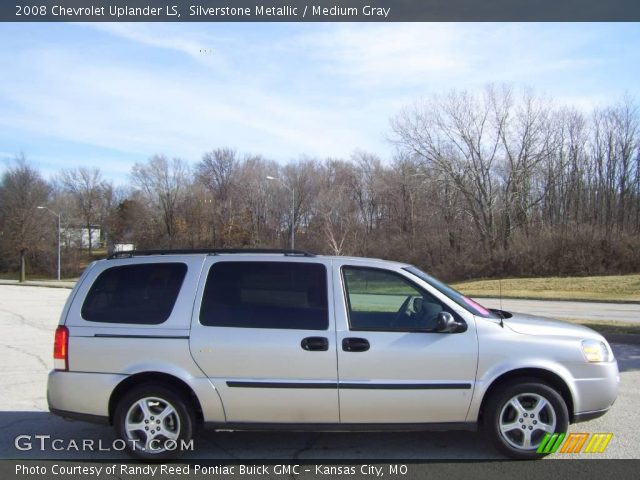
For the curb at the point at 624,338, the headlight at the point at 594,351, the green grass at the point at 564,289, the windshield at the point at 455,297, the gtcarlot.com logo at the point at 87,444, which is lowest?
the green grass at the point at 564,289

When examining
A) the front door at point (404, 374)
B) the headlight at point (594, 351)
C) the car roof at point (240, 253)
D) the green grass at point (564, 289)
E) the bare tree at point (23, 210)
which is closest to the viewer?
the front door at point (404, 374)

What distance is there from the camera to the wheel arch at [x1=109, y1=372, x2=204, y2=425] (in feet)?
15.7

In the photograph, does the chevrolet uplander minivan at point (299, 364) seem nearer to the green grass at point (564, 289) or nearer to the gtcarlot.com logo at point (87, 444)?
the gtcarlot.com logo at point (87, 444)

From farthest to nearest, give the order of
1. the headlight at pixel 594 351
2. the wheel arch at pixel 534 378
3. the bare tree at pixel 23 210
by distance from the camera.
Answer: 1. the bare tree at pixel 23 210
2. the headlight at pixel 594 351
3. the wheel arch at pixel 534 378

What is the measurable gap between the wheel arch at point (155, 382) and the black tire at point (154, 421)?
0.04 meters

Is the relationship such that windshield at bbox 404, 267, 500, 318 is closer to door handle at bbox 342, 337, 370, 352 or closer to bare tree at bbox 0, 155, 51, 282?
door handle at bbox 342, 337, 370, 352

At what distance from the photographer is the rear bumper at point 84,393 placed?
4762 mm

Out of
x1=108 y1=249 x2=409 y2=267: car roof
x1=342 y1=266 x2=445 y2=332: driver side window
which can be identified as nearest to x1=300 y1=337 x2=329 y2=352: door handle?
x1=342 y1=266 x2=445 y2=332: driver side window

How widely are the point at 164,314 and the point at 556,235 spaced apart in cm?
4585

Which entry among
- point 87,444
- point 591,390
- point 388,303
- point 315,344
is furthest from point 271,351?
point 591,390

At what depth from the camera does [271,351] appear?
4672 mm

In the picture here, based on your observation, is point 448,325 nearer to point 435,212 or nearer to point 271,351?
point 271,351

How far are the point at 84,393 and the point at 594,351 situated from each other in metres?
4.48

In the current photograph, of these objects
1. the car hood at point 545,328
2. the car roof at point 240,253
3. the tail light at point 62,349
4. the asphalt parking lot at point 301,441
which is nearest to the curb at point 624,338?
the asphalt parking lot at point 301,441
